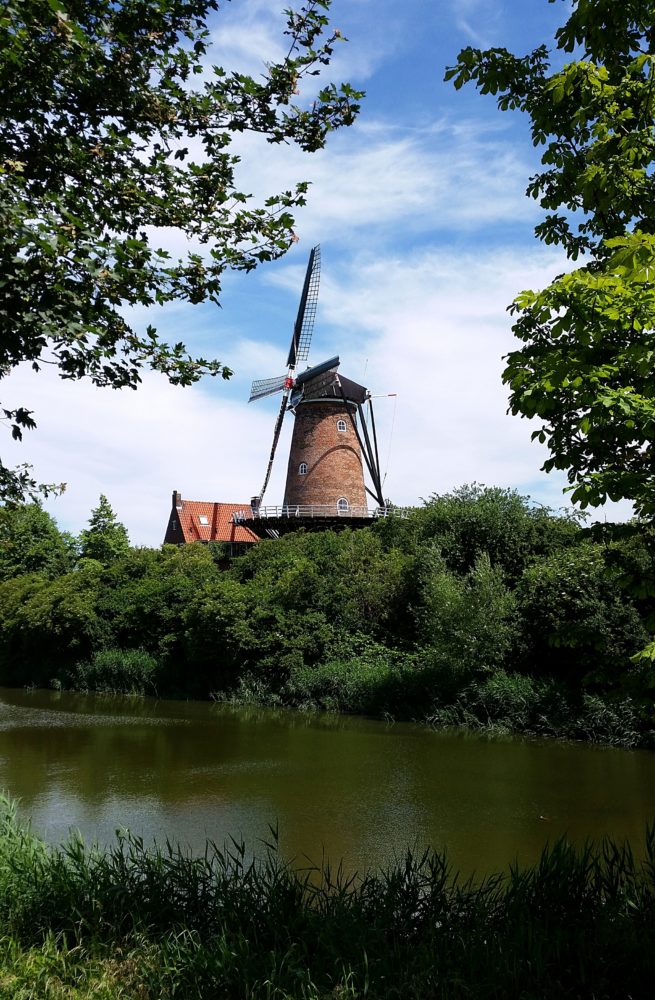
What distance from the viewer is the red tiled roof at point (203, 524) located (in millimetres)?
44344

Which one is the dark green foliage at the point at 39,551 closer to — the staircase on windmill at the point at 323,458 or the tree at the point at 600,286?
the staircase on windmill at the point at 323,458

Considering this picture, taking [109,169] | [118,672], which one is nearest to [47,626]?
[118,672]

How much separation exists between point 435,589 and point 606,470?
1520cm

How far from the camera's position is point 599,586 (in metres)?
16.2

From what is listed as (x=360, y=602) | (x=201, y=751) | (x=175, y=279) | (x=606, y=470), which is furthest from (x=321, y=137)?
(x=360, y=602)

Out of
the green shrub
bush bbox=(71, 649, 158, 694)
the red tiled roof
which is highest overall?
the red tiled roof

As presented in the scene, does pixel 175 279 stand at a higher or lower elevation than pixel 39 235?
higher

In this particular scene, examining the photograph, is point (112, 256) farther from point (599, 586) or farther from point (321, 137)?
point (599, 586)

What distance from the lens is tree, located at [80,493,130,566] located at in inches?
1522

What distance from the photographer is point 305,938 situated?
4.30 meters

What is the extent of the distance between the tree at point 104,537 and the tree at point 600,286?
→ 35.4 metres

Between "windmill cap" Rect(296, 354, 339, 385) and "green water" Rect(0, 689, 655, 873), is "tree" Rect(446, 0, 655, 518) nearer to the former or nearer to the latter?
"green water" Rect(0, 689, 655, 873)

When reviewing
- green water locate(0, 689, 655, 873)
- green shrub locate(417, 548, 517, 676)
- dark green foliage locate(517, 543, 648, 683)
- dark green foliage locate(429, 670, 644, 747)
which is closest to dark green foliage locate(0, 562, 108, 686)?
green water locate(0, 689, 655, 873)

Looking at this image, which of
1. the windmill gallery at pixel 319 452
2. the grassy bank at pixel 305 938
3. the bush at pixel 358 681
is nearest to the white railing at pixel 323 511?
the windmill gallery at pixel 319 452
